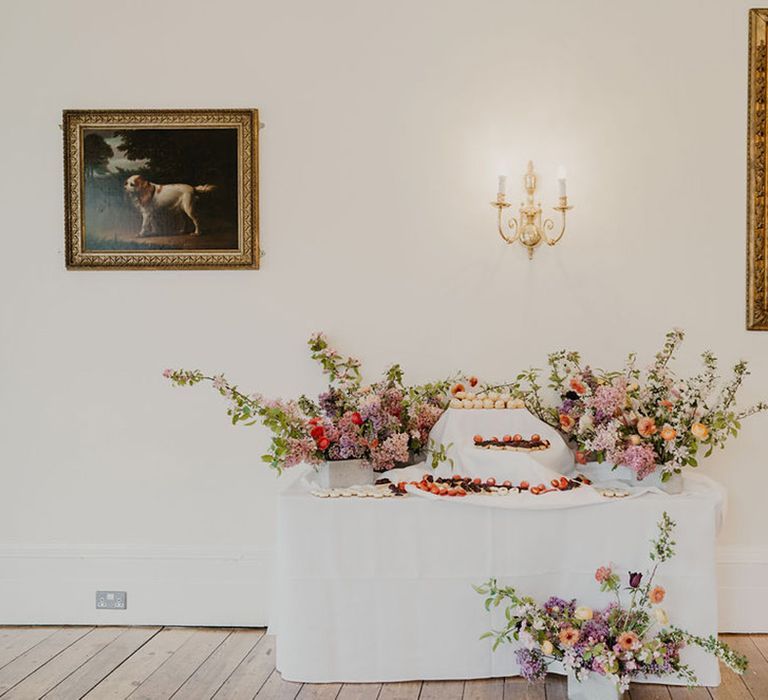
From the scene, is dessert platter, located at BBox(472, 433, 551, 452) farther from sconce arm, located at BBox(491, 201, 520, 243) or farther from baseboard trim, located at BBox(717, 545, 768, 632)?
baseboard trim, located at BBox(717, 545, 768, 632)

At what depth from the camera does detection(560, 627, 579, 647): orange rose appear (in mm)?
2928

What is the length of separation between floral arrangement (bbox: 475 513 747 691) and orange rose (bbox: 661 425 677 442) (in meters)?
0.30

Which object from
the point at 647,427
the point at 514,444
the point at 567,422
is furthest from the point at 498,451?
the point at 647,427

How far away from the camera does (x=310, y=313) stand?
3.92 metres

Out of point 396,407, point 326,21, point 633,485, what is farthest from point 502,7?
point 633,485

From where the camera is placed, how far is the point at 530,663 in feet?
9.98

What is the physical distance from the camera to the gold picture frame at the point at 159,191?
12.8ft

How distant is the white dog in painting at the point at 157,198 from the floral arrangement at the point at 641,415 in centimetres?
175

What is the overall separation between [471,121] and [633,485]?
5.74ft

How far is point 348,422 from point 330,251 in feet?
3.03

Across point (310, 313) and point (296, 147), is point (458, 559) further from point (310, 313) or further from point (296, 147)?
point (296, 147)

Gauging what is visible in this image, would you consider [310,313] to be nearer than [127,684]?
No

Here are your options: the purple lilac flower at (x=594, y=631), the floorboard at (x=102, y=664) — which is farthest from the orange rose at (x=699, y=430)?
the floorboard at (x=102, y=664)

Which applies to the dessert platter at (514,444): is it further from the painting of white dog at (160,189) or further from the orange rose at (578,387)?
the painting of white dog at (160,189)
